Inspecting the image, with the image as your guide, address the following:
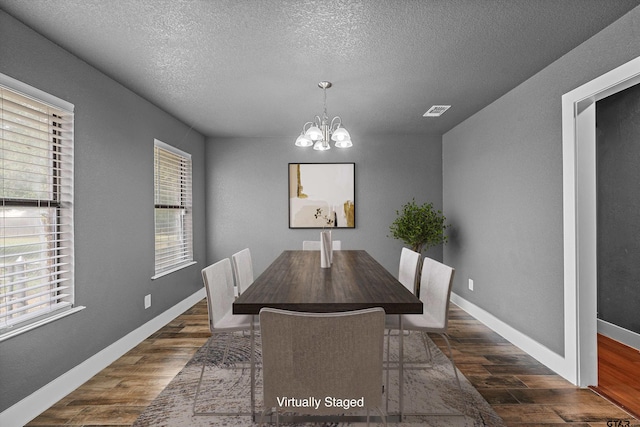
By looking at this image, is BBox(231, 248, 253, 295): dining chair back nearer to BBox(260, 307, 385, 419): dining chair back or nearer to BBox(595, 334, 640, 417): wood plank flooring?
BBox(260, 307, 385, 419): dining chair back

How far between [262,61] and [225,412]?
2469 millimetres

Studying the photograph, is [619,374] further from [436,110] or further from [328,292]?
[436,110]

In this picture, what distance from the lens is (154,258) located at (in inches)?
152

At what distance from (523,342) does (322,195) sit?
3.18m

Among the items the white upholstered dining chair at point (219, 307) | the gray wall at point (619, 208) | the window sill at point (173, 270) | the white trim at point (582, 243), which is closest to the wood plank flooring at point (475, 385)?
the white trim at point (582, 243)

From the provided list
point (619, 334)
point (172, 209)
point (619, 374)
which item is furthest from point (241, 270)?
point (619, 334)

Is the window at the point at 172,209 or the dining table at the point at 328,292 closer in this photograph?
the dining table at the point at 328,292

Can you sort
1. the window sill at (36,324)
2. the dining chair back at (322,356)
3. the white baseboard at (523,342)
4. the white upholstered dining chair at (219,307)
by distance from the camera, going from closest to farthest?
the dining chair back at (322,356) → the window sill at (36,324) → the white upholstered dining chair at (219,307) → the white baseboard at (523,342)

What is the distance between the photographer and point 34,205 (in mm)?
2332

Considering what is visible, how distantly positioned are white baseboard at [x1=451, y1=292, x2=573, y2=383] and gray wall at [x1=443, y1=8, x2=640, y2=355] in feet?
0.17

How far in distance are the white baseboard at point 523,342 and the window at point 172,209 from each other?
363 cm

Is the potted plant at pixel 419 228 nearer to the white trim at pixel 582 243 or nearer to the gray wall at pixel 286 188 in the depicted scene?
the gray wall at pixel 286 188

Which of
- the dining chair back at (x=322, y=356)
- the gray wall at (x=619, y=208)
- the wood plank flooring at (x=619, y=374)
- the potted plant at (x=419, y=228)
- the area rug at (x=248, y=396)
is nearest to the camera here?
the dining chair back at (x=322, y=356)

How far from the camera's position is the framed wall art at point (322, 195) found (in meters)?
5.41
